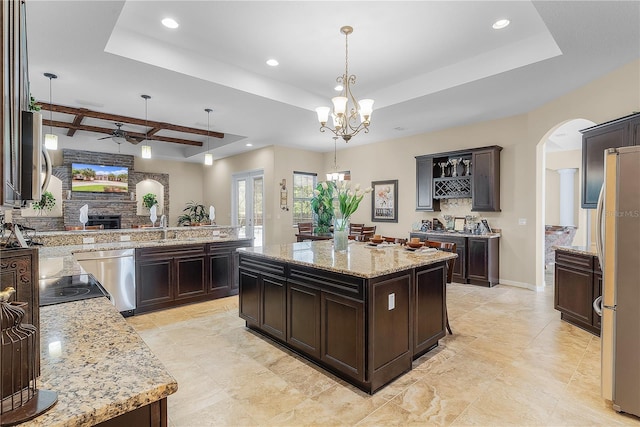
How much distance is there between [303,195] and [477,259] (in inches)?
178

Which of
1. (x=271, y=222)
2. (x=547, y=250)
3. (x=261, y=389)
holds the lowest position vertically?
(x=261, y=389)

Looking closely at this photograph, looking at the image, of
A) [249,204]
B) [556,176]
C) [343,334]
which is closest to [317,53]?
[343,334]

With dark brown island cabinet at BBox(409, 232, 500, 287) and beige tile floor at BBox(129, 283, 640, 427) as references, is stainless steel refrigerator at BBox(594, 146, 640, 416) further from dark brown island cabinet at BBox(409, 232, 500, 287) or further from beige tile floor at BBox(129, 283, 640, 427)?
dark brown island cabinet at BBox(409, 232, 500, 287)

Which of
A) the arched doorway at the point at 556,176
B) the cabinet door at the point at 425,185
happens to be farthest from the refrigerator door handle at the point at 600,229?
the cabinet door at the point at 425,185

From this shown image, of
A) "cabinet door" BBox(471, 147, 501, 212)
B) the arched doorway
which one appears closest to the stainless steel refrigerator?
the arched doorway

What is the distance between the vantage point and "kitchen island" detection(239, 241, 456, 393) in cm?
243

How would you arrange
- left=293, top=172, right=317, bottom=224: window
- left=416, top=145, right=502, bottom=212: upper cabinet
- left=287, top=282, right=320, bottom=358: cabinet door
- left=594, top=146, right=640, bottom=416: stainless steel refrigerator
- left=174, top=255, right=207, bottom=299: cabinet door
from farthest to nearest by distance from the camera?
left=293, top=172, right=317, bottom=224: window < left=416, top=145, right=502, bottom=212: upper cabinet < left=174, top=255, right=207, bottom=299: cabinet door < left=287, top=282, right=320, bottom=358: cabinet door < left=594, top=146, right=640, bottom=416: stainless steel refrigerator

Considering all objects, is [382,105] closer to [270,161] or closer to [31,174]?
[270,161]

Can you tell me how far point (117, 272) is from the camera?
13.4 feet

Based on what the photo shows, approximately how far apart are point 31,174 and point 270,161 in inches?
286

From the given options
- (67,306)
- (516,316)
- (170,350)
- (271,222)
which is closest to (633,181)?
(516,316)

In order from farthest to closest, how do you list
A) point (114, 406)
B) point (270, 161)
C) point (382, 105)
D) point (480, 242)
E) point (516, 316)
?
point (270, 161)
point (480, 242)
point (382, 105)
point (516, 316)
point (114, 406)

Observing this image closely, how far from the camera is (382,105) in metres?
5.05

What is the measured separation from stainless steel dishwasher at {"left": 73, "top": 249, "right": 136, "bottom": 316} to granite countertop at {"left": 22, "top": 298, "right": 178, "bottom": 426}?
281 centimetres
